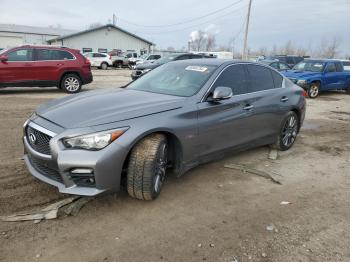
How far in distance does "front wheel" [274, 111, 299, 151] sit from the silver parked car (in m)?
0.32

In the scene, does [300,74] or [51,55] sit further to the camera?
[300,74]

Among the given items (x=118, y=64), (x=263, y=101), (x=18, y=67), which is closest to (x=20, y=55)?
(x=18, y=67)

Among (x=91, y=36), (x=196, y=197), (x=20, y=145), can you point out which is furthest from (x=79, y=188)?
(x=91, y=36)

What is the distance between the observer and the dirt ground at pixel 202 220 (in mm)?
2855

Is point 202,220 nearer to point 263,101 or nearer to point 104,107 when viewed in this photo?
point 104,107

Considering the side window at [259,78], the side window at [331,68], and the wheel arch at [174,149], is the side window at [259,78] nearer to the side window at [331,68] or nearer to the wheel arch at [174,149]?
the wheel arch at [174,149]

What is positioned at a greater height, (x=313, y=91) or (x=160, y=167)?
(x=160, y=167)

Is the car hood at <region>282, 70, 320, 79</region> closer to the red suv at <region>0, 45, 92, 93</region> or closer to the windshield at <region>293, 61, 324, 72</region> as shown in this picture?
the windshield at <region>293, 61, 324, 72</region>

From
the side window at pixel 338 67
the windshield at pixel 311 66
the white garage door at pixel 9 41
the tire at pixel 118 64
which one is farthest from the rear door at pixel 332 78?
the white garage door at pixel 9 41

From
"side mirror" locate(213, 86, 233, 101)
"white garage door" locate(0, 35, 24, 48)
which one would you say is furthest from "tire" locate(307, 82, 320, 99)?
"white garage door" locate(0, 35, 24, 48)

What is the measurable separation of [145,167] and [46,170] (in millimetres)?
1044

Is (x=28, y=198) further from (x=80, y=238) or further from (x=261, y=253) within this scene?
(x=261, y=253)

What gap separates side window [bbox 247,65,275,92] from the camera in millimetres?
4992

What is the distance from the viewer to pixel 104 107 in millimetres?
3627
